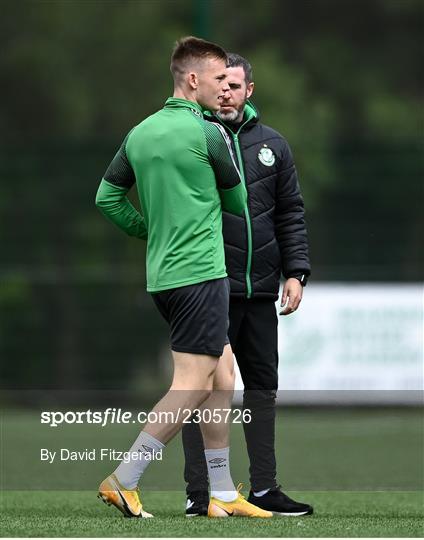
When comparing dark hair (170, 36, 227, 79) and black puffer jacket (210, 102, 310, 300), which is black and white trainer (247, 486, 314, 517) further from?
dark hair (170, 36, 227, 79)

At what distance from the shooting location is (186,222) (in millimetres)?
5984

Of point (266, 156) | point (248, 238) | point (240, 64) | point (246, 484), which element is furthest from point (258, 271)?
point (246, 484)

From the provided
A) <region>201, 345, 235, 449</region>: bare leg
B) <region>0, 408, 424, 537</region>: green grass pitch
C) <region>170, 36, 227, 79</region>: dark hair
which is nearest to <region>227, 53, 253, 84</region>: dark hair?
<region>170, 36, 227, 79</region>: dark hair

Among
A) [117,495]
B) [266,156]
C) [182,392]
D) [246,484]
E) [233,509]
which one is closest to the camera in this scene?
[117,495]

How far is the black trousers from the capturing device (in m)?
6.50

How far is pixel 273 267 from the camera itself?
6.55 metres

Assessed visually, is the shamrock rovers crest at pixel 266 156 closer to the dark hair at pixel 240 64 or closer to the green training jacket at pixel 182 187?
the dark hair at pixel 240 64

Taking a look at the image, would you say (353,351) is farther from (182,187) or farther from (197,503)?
(182,187)

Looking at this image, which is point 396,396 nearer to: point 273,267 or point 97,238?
point 97,238

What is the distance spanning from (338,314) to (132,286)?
7.44 feet

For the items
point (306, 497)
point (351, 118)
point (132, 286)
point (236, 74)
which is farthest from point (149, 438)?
point (351, 118)

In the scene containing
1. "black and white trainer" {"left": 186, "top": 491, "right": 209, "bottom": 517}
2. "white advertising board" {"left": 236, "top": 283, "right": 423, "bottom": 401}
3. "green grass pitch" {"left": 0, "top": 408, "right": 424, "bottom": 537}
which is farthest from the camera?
"white advertising board" {"left": 236, "top": 283, "right": 423, "bottom": 401}

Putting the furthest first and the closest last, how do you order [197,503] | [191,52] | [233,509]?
[197,503] < [233,509] < [191,52]

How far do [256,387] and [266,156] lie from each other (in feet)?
3.35
